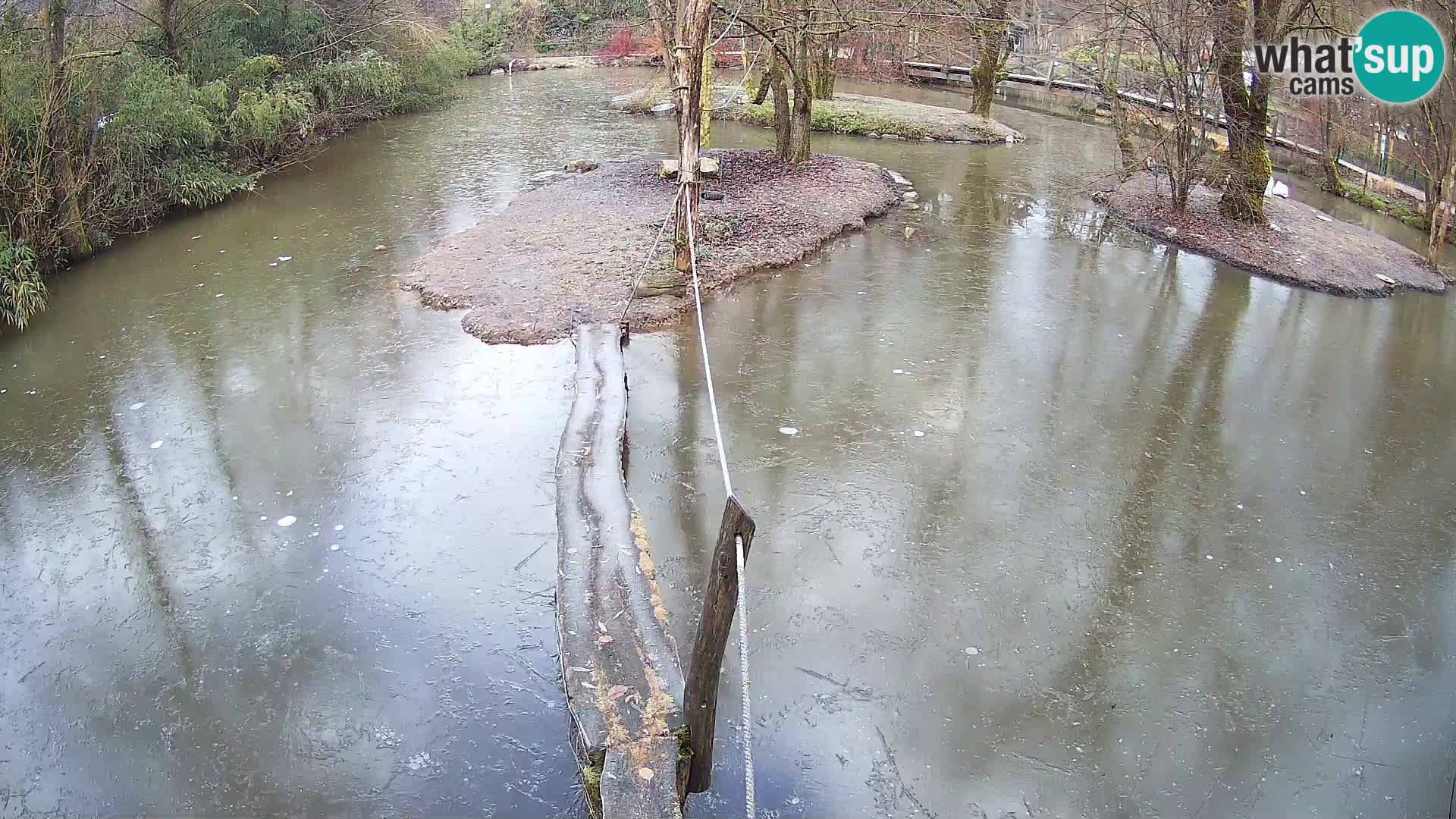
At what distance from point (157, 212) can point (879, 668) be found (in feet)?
38.7

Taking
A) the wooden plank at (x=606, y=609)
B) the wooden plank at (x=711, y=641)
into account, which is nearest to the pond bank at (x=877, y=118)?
the wooden plank at (x=606, y=609)

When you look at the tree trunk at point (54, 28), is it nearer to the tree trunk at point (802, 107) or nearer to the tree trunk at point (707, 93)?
the tree trunk at point (707, 93)

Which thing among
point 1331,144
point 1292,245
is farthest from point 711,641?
point 1331,144

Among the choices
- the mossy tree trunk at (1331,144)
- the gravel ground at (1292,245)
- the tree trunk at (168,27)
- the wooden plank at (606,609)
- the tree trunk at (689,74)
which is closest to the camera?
the wooden plank at (606,609)

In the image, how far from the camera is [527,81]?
85.6ft

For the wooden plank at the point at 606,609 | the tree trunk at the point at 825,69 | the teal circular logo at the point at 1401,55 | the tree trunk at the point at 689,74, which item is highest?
the tree trunk at the point at 825,69

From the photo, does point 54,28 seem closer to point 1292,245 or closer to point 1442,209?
point 1292,245

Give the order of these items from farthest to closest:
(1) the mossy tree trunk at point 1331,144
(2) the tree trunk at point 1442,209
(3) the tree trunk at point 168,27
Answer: (1) the mossy tree trunk at point 1331,144, (3) the tree trunk at point 168,27, (2) the tree trunk at point 1442,209

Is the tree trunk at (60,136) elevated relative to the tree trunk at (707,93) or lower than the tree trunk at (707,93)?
lower

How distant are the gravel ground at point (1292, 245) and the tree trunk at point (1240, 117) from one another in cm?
32

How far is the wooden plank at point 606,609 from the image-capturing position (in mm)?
3877

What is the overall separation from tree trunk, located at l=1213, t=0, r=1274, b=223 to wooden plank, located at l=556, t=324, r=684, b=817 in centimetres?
911

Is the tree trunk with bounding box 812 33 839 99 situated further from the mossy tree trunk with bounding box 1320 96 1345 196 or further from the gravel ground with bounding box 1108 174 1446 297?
the mossy tree trunk with bounding box 1320 96 1345 196

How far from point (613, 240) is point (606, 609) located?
22.7 feet
